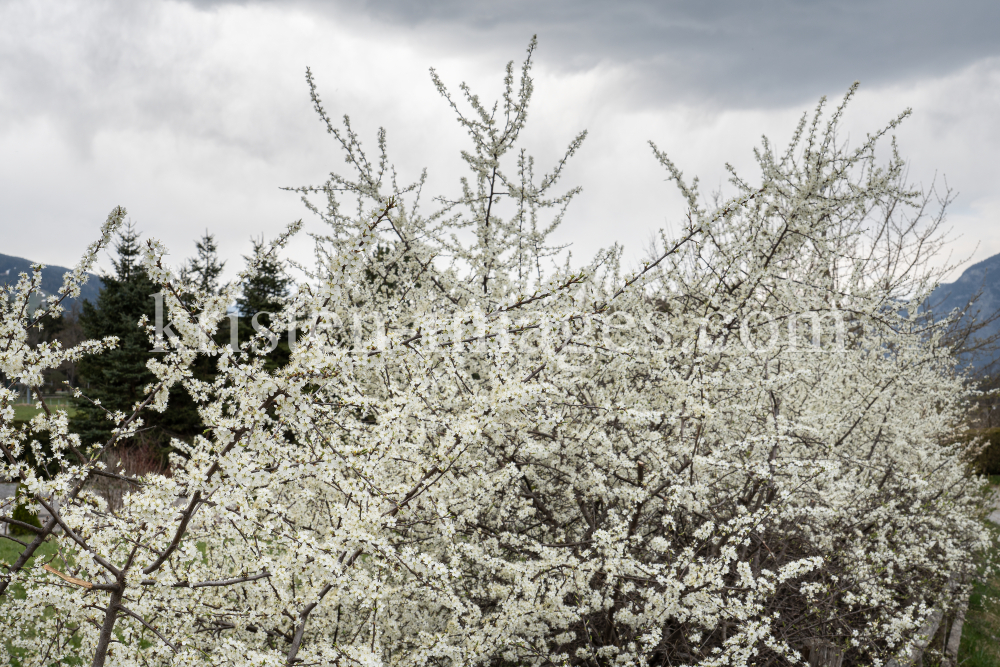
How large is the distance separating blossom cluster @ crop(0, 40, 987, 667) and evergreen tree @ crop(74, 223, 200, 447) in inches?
460

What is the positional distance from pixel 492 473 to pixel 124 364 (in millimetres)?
14899

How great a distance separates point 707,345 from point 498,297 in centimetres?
153

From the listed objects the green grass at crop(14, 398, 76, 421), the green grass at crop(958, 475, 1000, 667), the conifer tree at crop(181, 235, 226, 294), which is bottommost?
the green grass at crop(958, 475, 1000, 667)

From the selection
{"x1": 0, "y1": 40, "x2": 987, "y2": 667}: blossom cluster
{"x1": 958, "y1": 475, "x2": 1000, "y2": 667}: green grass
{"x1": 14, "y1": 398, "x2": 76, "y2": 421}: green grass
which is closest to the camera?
{"x1": 0, "y1": 40, "x2": 987, "y2": 667}: blossom cluster

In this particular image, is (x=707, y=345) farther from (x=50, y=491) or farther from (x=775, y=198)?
(x=50, y=491)

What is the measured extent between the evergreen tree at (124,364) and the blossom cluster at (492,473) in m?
11.7

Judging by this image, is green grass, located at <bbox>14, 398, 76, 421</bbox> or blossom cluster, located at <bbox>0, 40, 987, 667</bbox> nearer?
blossom cluster, located at <bbox>0, 40, 987, 667</bbox>

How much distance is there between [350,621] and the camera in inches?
145

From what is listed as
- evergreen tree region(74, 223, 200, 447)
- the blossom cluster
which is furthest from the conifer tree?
the blossom cluster

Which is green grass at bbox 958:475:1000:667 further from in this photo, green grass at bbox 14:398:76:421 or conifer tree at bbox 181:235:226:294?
conifer tree at bbox 181:235:226:294

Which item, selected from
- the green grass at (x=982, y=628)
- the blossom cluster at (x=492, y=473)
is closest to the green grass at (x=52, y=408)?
the blossom cluster at (x=492, y=473)

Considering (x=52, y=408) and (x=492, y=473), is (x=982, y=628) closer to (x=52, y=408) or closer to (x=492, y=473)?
(x=492, y=473)

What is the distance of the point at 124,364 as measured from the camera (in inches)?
583

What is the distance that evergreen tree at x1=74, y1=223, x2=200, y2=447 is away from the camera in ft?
47.6
